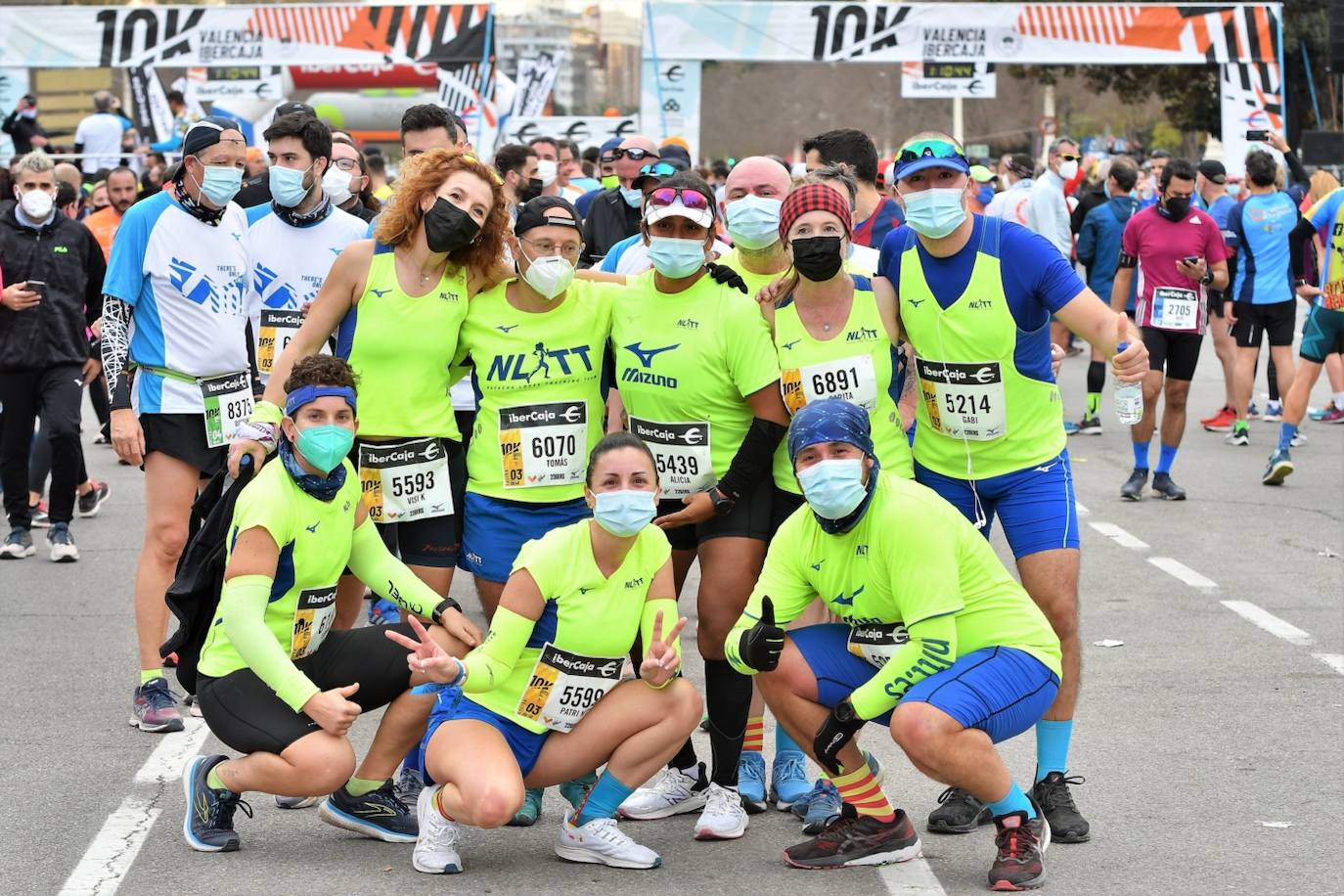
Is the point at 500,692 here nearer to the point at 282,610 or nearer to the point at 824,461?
the point at 282,610

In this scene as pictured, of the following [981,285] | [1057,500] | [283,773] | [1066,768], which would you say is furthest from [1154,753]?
[283,773]

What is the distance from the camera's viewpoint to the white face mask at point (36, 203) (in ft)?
32.8

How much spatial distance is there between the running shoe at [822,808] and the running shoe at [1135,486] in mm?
6843

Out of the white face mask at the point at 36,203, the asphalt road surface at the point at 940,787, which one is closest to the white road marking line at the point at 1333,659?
the asphalt road surface at the point at 940,787

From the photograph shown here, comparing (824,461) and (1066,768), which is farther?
(1066,768)

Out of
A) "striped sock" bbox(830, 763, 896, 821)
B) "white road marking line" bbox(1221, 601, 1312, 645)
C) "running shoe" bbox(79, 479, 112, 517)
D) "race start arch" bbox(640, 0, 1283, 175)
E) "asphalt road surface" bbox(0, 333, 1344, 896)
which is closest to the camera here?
"asphalt road surface" bbox(0, 333, 1344, 896)

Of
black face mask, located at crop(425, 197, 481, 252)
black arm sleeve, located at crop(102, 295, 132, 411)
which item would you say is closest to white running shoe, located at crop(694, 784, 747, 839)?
black face mask, located at crop(425, 197, 481, 252)

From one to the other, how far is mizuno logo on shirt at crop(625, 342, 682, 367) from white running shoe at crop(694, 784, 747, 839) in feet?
4.39

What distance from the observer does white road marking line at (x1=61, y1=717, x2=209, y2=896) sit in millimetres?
4973

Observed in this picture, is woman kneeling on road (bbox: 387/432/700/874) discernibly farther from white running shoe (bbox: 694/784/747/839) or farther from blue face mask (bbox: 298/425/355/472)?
blue face mask (bbox: 298/425/355/472)

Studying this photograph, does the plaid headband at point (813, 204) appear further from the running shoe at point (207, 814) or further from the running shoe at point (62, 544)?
the running shoe at point (62, 544)

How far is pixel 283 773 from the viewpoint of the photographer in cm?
517

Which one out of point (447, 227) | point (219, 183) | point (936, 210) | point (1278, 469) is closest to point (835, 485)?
point (936, 210)

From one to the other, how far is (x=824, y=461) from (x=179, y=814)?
7.73ft
